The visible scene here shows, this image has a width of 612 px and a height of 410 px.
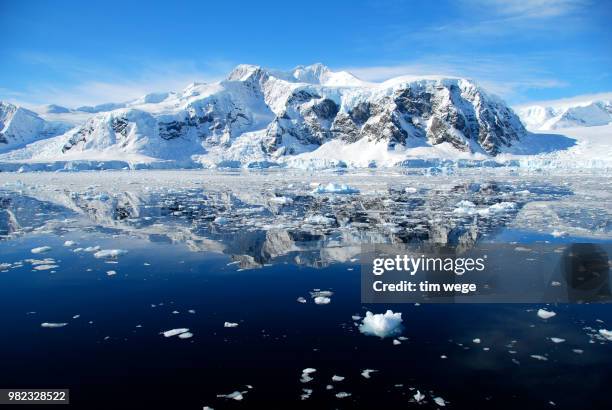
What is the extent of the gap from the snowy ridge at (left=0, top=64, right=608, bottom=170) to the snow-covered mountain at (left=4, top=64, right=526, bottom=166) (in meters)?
0.30

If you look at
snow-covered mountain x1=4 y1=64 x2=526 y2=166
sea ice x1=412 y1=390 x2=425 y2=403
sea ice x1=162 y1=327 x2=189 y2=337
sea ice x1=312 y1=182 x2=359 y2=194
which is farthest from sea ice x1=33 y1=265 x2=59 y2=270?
snow-covered mountain x1=4 y1=64 x2=526 y2=166

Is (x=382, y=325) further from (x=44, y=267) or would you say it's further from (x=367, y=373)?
(x=44, y=267)

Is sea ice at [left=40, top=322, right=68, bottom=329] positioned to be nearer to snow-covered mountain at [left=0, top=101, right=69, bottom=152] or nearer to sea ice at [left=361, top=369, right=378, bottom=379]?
sea ice at [left=361, top=369, right=378, bottom=379]

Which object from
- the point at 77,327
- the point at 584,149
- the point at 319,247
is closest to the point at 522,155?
the point at 584,149

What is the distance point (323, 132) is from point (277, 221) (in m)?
122

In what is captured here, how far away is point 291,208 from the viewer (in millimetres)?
24422

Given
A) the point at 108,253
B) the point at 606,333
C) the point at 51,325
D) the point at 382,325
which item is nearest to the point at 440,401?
the point at 382,325

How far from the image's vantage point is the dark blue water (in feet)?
19.2

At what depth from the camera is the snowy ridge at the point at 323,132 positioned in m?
120

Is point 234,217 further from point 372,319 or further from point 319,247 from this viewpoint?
point 372,319

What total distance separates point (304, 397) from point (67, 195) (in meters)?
33.9

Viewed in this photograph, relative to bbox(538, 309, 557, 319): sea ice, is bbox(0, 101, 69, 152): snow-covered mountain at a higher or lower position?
higher

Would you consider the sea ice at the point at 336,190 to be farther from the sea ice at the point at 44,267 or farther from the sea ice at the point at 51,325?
the sea ice at the point at 51,325

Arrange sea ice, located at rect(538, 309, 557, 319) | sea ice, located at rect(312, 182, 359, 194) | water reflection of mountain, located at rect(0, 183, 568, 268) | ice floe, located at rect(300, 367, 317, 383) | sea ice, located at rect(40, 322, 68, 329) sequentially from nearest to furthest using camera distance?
1. ice floe, located at rect(300, 367, 317, 383)
2. sea ice, located at rect(40, 322, 68, 329)
3. sea ice, located at rect(538, 309, 557, 319)
4. water reflection of mountain, located at rect(0, 183, 568, 268)
5. sea ice, located at rect(312, 182, 359, 194)
